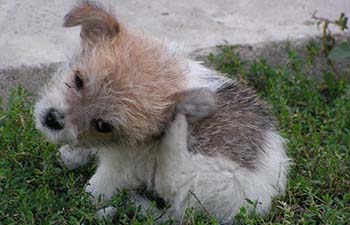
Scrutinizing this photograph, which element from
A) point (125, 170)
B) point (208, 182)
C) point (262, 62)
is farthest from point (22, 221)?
point (262, 62)

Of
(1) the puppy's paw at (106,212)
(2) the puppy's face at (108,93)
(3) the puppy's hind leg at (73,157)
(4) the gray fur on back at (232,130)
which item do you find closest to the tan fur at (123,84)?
(2) the puppy's face at (108,93)

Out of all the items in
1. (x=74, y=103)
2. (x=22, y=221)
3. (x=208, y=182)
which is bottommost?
(x=22, y=221)

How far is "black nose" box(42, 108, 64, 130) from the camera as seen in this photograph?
4062 millimetres

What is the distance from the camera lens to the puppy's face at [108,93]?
13.2 feet

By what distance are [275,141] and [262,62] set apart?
4.80ft

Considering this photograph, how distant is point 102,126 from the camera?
4086 mm

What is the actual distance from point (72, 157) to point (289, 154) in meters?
1.29

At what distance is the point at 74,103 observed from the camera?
159 inches

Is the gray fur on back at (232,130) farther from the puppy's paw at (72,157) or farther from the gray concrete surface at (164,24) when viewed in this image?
the gray concrete surface at (164,24)

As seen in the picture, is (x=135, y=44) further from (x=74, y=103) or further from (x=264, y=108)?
(x=264, y=108)

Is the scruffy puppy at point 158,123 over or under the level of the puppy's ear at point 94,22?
under

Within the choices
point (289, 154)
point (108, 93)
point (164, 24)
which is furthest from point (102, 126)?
point (164, 24)

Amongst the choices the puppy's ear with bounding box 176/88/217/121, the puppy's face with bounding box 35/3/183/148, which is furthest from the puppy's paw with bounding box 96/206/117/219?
the puppy's ear with bounding box 176/88/217/121

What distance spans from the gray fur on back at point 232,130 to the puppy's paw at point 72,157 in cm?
84
